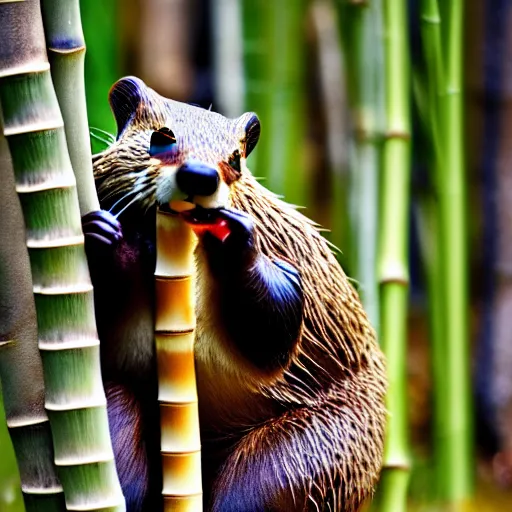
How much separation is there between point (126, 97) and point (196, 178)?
0.17m

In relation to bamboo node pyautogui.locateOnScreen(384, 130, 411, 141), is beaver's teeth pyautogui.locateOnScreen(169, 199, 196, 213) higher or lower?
lower

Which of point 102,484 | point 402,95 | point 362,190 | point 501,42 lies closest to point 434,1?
point 402,95

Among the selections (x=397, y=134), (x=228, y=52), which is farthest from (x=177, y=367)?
(x=228, y=52)

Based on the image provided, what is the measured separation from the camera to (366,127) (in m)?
1.03

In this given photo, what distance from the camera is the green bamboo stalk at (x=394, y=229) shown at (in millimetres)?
809

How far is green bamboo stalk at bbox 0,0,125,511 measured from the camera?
0.52 m

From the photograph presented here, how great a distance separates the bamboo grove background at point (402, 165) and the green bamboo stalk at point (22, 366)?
0.09 metres

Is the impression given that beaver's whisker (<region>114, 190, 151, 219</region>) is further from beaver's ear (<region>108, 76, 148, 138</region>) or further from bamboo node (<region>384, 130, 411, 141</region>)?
bamboo node (<region>384, 130, 411, 141</region>)

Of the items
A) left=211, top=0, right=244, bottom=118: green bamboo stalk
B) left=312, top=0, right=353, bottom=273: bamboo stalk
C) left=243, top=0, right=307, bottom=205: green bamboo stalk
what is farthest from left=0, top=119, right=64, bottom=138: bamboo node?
left=211, top=0, right=244, bottom=118: green bamboo stalk

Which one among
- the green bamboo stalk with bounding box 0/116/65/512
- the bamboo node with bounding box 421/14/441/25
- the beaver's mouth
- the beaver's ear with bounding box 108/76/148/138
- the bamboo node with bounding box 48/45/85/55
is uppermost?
the bamboo node with bounding box 421/14/441/25

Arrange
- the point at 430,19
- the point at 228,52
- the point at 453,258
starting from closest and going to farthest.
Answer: the point at 430,19, the point at 453,258, the point at 228,52

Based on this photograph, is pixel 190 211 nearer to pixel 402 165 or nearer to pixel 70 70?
pixel 70 70

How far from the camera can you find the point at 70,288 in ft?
1.77

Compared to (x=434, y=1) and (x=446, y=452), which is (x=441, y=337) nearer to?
(x=446, y=452)
